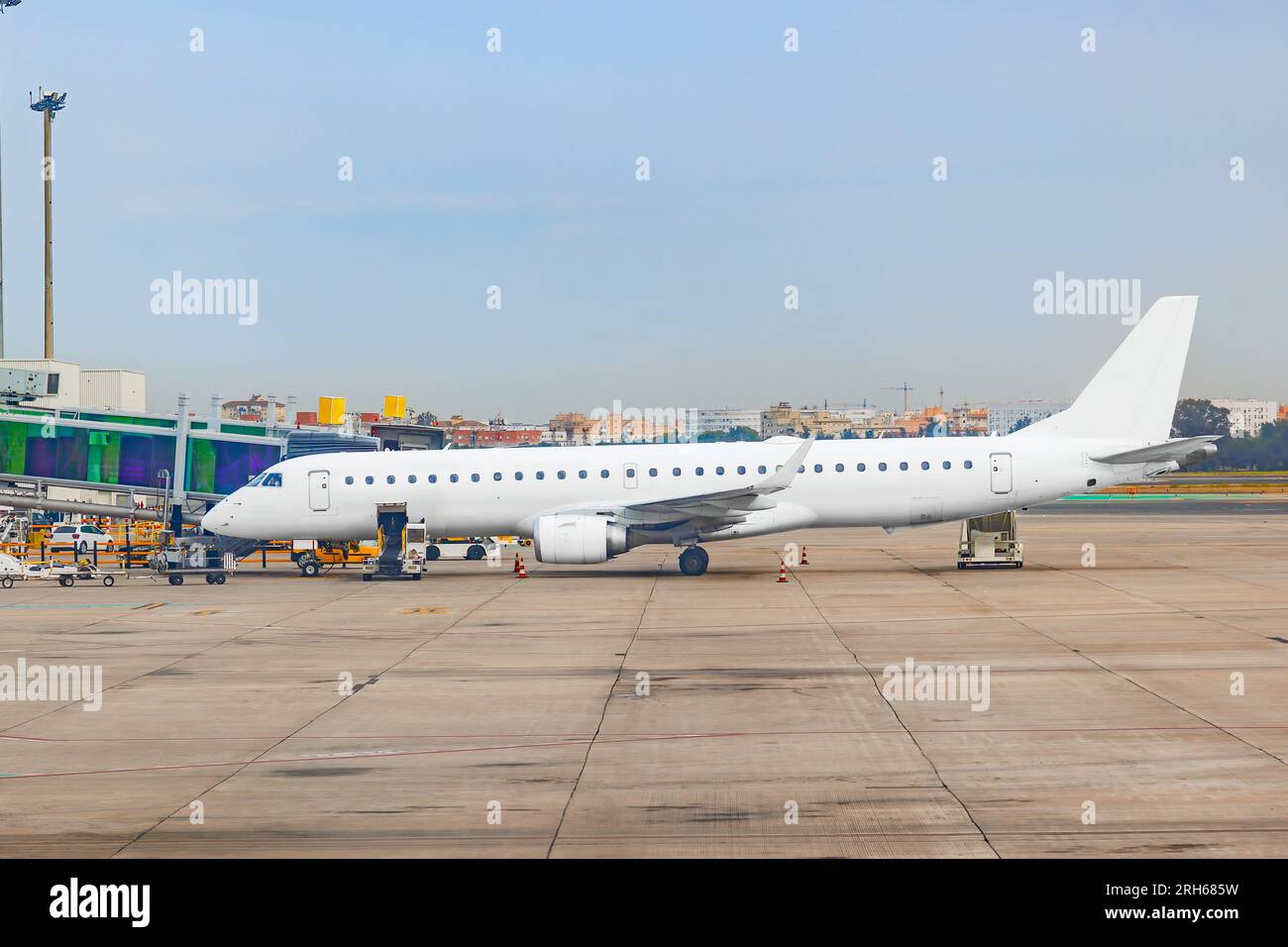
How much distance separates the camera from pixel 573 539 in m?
33.6

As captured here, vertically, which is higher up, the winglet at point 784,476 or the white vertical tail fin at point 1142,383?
the white vertical tail fin at point 1142,383

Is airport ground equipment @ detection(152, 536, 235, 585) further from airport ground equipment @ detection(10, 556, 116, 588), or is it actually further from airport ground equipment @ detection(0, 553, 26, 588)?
airport ground equipment @ detection(0, 553, 26, 588)

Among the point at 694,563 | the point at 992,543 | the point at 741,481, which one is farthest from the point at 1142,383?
the point at 694,563

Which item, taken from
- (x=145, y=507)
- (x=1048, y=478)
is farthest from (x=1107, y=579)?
(x=145, y=507)

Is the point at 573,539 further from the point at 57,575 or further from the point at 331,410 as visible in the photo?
the point at 331,410

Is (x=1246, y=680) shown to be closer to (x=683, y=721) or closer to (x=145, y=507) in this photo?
(x=683, y=721)

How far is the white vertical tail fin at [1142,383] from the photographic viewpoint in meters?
34.8

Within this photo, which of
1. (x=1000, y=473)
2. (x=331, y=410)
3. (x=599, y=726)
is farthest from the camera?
(x=331, y=410)

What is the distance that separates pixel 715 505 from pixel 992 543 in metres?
8.45

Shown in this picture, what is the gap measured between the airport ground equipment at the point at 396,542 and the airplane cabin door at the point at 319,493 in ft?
5.11

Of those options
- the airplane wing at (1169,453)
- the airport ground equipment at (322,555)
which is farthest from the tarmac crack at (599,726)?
the airplane wing at (1169,453)

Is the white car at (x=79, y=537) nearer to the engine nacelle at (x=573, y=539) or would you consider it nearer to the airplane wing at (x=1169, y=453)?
the engine nacelle at (x=573, y=539)

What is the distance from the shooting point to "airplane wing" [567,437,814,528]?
3334 centimetres

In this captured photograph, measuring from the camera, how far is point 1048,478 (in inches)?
1362
